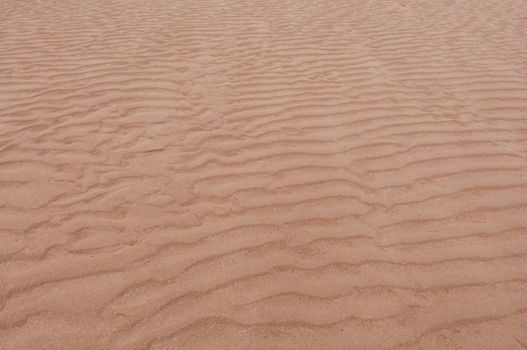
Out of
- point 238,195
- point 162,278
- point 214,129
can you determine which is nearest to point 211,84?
point 214,129

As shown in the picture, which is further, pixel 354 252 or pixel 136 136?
pixel 136 136

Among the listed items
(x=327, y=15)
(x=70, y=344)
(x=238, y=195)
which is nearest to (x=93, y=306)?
(x=70, y=344)

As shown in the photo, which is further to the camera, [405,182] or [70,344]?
[405,182]

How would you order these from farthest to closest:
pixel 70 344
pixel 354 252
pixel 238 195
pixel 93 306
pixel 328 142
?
pixel 328 142, pixel 238 195, pixel 354 252, pixel 93 306, pixel 70 344

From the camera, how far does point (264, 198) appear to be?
2.75 metres

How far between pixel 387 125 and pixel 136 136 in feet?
7.05

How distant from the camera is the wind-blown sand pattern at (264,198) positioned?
1986 millimetres

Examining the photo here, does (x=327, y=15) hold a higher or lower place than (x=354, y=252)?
higher

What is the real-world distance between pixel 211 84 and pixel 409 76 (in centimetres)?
217

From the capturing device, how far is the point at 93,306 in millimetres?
2029

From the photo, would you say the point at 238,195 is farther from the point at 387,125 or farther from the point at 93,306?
the point at 387,125

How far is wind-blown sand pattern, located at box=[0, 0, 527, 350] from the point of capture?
1.99 metres

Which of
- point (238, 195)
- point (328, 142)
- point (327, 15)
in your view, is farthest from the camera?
point (327, 15)

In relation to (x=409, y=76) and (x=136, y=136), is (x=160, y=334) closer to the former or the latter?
(x=136, y=136)
